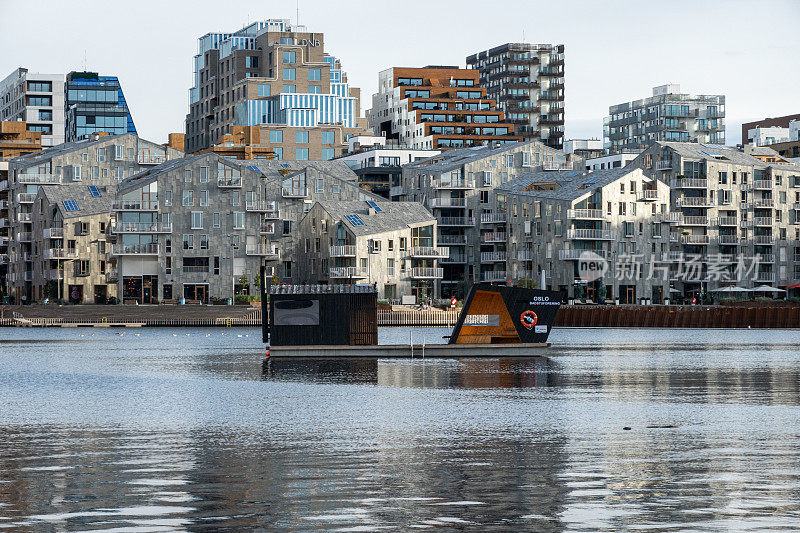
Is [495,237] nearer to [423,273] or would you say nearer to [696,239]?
[423,273]

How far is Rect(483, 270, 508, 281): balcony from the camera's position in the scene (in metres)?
173

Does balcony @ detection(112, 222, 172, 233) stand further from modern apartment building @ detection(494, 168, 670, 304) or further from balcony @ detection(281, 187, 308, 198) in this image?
modern apartment building @ detection(494, 168, 670, 304)

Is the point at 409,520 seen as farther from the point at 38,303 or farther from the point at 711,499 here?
the point at 38,303

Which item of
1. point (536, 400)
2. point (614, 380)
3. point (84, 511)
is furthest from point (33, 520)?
point (614, 380)

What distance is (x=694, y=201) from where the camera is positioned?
572 ft

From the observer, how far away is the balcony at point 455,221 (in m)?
176

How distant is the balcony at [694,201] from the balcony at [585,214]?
717 inches

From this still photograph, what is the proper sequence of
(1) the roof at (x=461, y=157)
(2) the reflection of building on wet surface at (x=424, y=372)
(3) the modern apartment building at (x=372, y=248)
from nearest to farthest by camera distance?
(2) the reflection of building on wet surface at (x=424, y=372) → (3) the modern apartment building at (x=372, y=248) → (1) the roof at (x=461, y=157)

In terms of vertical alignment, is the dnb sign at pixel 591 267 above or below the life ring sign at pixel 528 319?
above

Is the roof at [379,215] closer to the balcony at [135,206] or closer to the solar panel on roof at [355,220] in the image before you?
the solar panel on roof at [355,220]

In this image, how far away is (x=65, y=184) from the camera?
169000 mm

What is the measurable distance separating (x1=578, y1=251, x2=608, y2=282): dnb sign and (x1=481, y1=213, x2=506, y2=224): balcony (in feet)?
52.2

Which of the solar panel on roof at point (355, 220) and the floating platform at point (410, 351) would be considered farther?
the solar panel on roof at point (355, 220)

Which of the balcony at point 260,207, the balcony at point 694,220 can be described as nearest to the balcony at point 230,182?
the balcony at point 260,207
